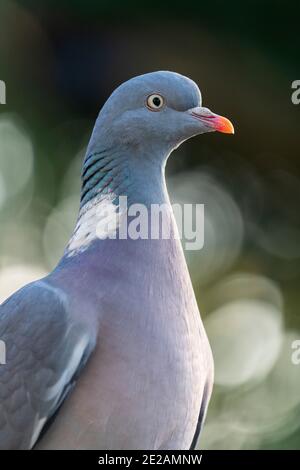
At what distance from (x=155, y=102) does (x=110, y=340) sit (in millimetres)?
1064

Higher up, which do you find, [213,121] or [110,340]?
[213,121]

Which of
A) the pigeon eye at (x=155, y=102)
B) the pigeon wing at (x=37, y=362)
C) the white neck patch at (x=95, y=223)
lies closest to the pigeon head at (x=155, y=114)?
the pigeon eye at (x=155, y=102)

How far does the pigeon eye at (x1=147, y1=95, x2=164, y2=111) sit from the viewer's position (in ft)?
12.2

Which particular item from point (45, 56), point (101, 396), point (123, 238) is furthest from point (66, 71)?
point (101, 396)

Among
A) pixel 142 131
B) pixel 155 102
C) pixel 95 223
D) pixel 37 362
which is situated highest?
pixel 155 102

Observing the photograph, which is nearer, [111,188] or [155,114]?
[111,188]

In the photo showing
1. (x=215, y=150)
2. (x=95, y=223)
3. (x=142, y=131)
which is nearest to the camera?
(x=95, y=223)

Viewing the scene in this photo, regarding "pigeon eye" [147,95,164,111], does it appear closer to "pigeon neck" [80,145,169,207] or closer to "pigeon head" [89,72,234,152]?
"pigeon head" [89,72,234,152]

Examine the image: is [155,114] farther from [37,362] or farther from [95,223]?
[37,362]

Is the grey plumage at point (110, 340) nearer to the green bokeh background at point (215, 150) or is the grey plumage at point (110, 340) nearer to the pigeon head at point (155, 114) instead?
the pigeon head at point (155, 114)

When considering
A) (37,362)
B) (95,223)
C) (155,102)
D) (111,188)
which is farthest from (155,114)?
(37,362)

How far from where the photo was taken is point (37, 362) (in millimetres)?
3291

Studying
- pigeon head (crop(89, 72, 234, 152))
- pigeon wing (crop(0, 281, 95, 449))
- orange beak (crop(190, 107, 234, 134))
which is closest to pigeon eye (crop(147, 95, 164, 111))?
pigeon head (crop(89, 72, 234, 152))

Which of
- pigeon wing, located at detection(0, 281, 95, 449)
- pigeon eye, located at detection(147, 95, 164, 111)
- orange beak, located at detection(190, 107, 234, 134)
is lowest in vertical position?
pigeon wing, located at detection(0, 281, 95, 449)
